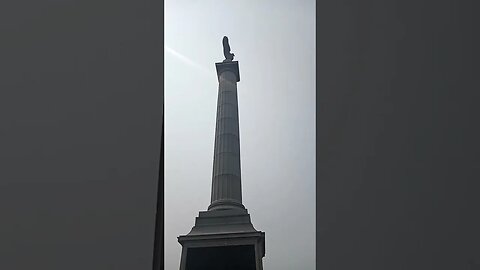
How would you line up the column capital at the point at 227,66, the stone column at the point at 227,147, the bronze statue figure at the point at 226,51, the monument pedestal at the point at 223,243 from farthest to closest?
the bronze statue figure at the point at 226,51
the column capital at the point at 227,66
the stone column at the point at 227,147
the monument pedestal at the point at 223,243

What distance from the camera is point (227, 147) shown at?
13.3m

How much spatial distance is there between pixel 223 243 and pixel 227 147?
7.66 ft

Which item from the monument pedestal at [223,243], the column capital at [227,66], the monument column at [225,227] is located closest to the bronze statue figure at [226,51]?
the column capital at [227,66]

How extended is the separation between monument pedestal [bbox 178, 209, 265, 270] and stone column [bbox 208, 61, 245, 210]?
319 millimetres

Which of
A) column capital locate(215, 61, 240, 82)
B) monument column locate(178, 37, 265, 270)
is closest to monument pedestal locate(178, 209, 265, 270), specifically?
monument column locate(178, 37, 265, 270)

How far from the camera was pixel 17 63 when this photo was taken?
3.58 m

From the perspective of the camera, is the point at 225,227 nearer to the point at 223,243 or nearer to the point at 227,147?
the point at 223,243

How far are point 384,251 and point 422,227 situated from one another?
0.23 meters

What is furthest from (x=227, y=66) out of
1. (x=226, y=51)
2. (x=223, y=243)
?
(x=223, y=243)

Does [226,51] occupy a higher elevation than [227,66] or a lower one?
higher

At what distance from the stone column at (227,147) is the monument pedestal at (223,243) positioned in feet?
1.05

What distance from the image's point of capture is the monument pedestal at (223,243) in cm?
1173

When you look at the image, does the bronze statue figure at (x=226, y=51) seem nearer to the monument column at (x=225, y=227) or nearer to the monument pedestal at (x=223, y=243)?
the monument column at (x=225, y=227)

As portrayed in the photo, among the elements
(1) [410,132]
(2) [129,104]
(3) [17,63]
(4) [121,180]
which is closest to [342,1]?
(1) [410,132]
